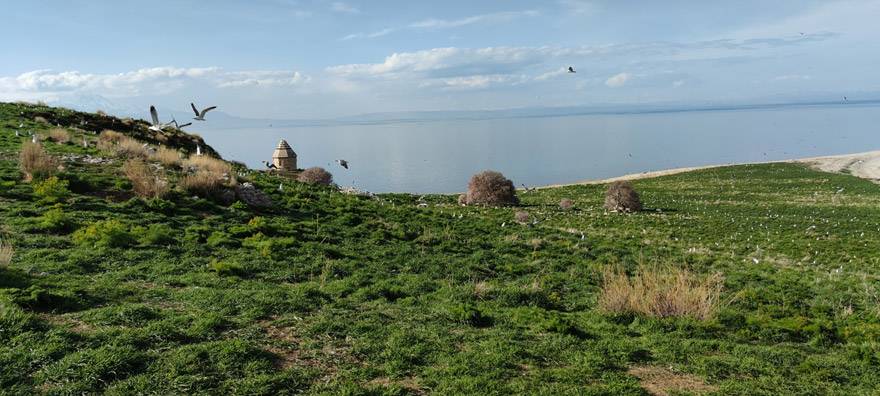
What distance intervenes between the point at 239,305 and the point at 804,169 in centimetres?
6437

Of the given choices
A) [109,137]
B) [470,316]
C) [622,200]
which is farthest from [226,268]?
[622,200]

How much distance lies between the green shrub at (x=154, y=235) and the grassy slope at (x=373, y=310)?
0.25 meters

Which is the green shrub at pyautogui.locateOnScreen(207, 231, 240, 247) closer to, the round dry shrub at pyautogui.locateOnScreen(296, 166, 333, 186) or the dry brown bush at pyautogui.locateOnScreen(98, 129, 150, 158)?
the dry brown bush at pyautogui.locateOnScreen(98, 129, 150, 158)

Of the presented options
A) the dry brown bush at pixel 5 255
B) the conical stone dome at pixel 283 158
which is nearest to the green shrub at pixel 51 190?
the dry brown bush at pixel 5 255

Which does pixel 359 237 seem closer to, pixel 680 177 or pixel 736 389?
pixel 736 389

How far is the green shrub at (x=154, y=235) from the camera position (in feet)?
38.9

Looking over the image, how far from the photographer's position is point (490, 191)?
1308 inches

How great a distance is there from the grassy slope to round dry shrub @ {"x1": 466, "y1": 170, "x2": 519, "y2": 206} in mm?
13591

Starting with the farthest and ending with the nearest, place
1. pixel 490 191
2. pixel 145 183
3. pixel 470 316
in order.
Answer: pixel 490 191 < pixel 145 183 < pixel 470 316

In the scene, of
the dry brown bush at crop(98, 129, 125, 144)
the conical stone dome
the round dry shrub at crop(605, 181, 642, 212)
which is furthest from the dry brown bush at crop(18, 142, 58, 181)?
the round dry shrub at crop(605, 181, 642, 212)

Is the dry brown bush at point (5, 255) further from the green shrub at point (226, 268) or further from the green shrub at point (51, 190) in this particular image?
the green shrub at point (51, 190)

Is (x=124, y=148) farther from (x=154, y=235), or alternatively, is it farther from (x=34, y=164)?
(x=154, y=235)

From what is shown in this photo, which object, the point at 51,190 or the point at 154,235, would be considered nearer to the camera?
the point at 154,235

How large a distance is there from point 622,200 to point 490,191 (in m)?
8.56
